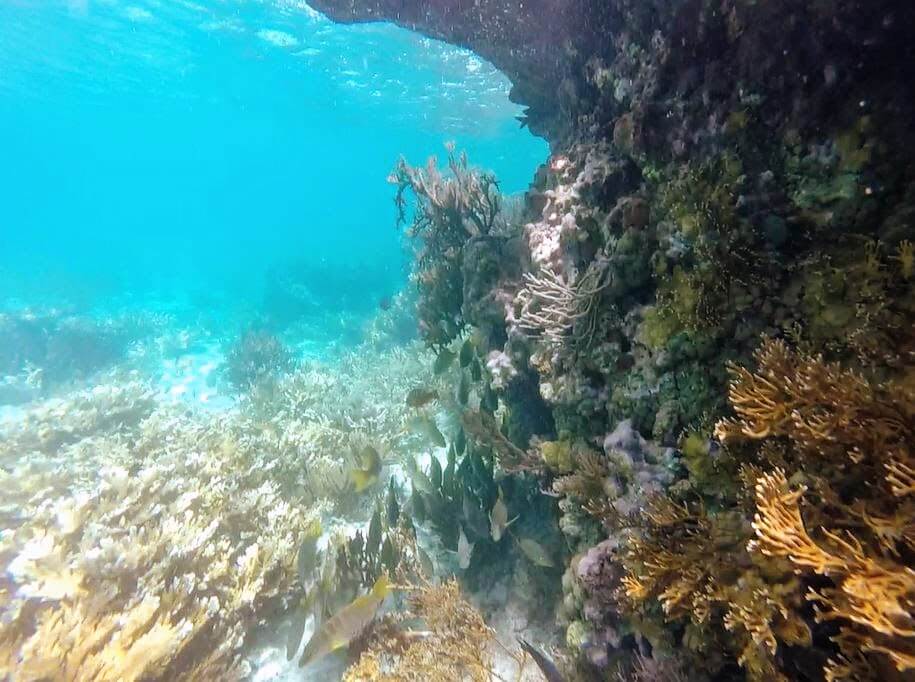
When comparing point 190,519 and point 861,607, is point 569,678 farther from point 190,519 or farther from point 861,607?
point 190,519

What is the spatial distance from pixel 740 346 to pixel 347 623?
3.54m

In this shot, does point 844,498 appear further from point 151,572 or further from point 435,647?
point 151,572

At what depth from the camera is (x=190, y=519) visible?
518cm

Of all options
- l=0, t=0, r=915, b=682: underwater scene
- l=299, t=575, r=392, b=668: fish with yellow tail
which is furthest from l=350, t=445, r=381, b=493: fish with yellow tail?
l=299, t=575, r=392, b=668: fish with yellow tail

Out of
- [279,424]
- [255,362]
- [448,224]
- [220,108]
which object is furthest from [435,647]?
[220,108]

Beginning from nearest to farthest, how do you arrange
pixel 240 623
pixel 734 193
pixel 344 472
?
pixel 734 193 < pixel 240 623 < pixel 344 472

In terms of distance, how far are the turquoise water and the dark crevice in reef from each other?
20217 mm

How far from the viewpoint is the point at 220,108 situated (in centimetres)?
4128

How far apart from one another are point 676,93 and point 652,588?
343 centimetres

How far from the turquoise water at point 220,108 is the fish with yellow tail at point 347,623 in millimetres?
20191

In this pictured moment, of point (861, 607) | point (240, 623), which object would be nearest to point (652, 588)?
point (861, 607)

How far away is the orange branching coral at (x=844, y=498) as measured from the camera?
1.63 meters

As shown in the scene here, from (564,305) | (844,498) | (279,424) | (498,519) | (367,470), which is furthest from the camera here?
(279,424)

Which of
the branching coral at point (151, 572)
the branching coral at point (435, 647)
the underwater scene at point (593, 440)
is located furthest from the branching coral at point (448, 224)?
the branching coral at point (435, 647)
